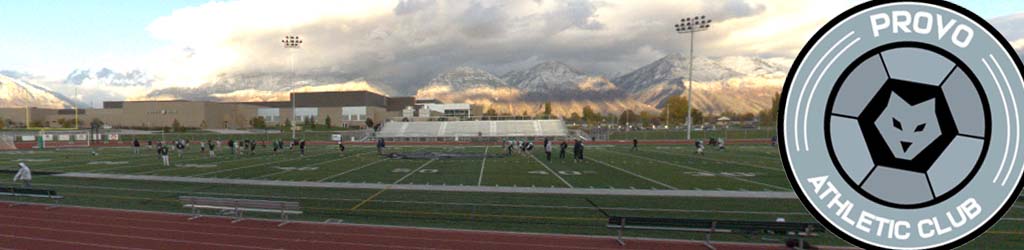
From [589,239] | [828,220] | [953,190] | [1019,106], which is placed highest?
[1019,106]

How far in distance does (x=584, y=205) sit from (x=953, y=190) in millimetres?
14615

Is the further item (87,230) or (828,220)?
(87,230)

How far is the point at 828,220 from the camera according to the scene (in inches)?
63.4

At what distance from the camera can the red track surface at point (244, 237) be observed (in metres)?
11.1

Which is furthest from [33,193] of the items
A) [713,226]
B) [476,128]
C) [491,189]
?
[476,128]

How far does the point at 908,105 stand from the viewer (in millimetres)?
1351

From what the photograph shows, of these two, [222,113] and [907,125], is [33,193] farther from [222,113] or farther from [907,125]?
[222,113]

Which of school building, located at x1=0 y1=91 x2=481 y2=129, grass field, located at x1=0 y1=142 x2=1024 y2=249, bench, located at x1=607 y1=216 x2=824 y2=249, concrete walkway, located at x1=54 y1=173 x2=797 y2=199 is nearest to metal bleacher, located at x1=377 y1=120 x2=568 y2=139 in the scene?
school building, located at x1=0 y1=91 x2=481 y2=129

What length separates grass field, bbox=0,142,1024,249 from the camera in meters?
13.7

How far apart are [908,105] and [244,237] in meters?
13.1

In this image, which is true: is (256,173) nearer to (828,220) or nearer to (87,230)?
(87,230)

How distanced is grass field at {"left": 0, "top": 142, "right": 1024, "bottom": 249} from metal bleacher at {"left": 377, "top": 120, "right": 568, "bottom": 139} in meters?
58.8

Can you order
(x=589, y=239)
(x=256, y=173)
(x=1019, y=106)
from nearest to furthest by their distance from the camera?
(x=1019, y=106) → (x=589, y=239) → (x=256, y=173)

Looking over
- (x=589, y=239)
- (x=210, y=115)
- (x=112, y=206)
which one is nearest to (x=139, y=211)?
(x=112, y=206)
